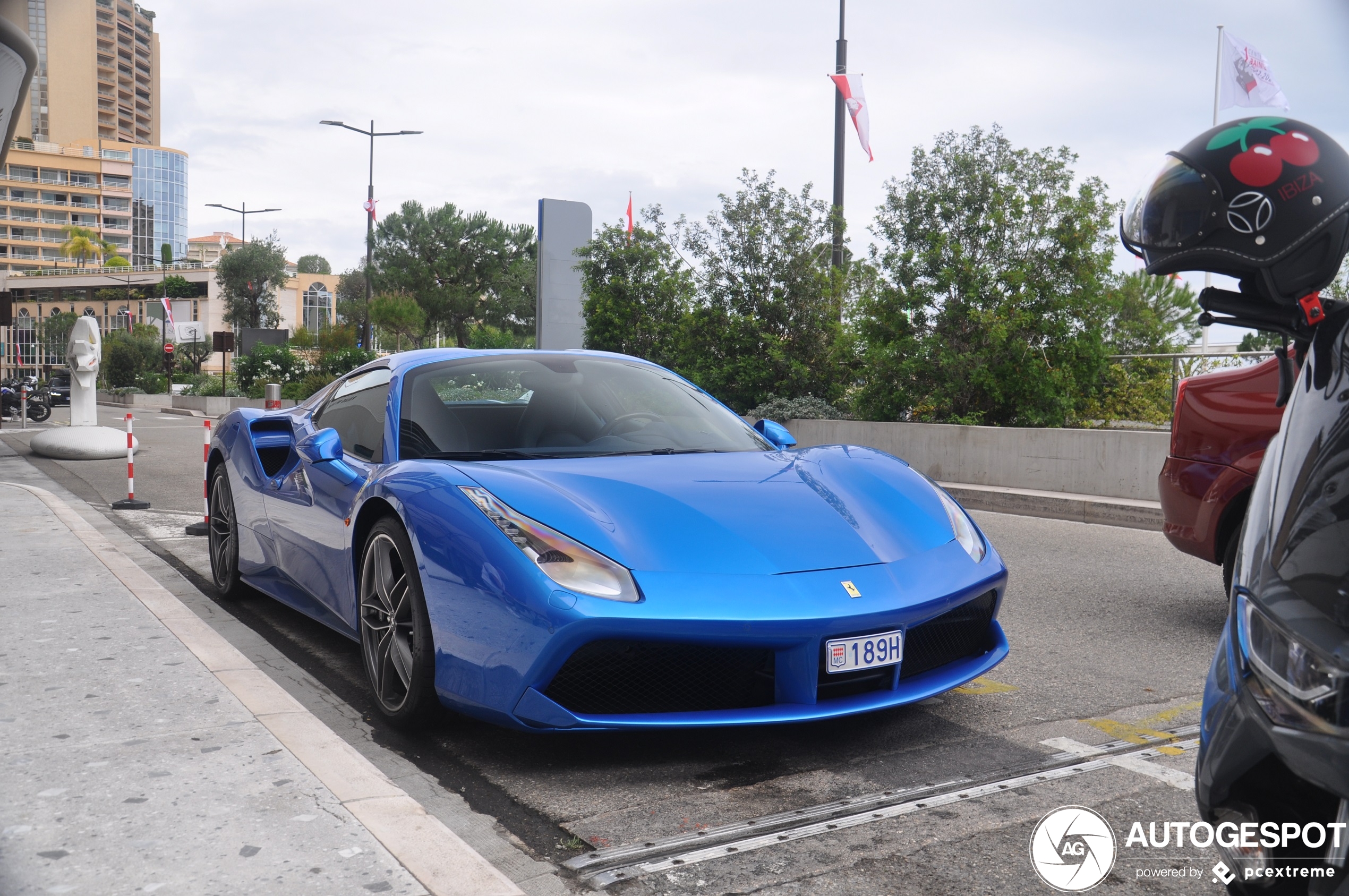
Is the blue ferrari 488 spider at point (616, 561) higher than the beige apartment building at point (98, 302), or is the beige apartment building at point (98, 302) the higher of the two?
the beige apartment building at point (98, 302)

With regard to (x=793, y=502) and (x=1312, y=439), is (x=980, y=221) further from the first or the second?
(x=1312, y=439)

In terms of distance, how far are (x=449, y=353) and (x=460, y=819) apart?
224 centimetres

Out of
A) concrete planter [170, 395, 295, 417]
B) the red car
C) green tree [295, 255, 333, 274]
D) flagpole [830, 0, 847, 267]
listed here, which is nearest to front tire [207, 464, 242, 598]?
the red car

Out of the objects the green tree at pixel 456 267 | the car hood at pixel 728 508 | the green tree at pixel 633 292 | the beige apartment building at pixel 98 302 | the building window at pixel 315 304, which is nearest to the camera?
the car hood at pixel 728 508

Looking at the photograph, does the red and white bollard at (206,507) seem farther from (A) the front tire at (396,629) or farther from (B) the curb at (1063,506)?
(B) the curb at (1063,506)

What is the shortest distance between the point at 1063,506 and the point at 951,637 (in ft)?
24.9

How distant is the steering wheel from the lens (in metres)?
4.27

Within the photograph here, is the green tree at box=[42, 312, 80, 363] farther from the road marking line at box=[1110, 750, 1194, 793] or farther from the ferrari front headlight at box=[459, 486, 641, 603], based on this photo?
the road marking line at box=[1110, 750, 1194, 793]

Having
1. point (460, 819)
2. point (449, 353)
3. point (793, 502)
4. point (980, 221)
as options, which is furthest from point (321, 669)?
point (980, 221)

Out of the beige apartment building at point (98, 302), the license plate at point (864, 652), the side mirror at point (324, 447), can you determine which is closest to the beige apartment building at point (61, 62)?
the side mirror at point (324, 447)

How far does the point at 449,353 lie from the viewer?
15.2 ft

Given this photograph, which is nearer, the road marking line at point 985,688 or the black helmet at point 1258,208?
the black helmet at point 1258,208

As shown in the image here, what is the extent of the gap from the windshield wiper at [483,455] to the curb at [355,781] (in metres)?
0.93

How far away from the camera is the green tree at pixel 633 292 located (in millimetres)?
18906
